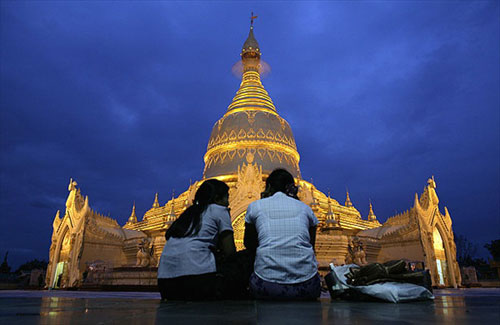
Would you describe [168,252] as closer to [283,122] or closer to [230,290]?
[230,290]

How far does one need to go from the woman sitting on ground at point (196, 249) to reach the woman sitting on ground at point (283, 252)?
329mm

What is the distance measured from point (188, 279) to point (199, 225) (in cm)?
49

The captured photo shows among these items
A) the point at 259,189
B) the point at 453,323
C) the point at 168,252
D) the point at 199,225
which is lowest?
the point at 453,323

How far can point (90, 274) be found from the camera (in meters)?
12.0

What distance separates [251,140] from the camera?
21.9 metres

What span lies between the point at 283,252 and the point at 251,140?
18951 millimetres

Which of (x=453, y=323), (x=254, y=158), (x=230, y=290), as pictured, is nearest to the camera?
(x=453, y=323)

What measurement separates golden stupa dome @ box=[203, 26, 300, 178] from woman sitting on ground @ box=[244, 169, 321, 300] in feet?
56.4

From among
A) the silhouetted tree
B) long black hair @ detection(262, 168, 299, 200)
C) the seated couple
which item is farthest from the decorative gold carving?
the silhouetted tree

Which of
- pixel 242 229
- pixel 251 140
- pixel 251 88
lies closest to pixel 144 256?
pixel 242 229

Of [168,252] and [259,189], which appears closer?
[168,252]

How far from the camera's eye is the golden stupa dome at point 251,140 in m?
21.4

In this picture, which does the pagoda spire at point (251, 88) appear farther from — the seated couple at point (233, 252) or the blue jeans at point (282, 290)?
the blue jeans at point (282, 290)

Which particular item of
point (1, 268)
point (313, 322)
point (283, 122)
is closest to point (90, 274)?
point (313, 322)
